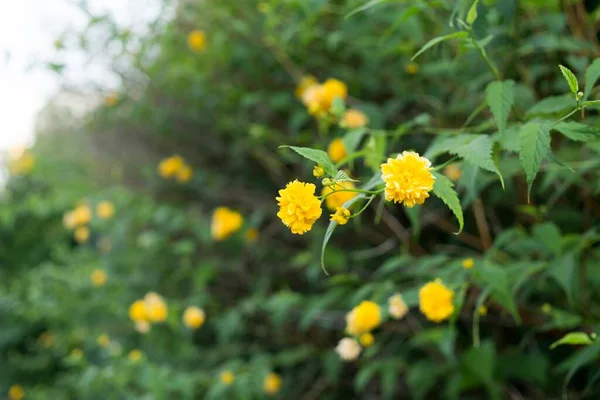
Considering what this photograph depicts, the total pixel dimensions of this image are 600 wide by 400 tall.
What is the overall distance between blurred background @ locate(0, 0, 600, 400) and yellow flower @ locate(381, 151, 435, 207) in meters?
0.29

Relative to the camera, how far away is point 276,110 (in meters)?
2.18

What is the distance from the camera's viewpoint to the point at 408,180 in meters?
0.66

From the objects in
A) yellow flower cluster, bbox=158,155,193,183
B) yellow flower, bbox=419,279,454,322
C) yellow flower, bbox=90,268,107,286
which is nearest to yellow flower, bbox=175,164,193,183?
yellow flower cluster, bbox=158,155,193,183

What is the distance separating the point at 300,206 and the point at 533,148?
0.28 meters

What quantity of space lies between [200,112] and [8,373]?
2.23 meters

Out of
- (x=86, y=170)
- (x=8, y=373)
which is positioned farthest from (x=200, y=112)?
(x=8, y=373)

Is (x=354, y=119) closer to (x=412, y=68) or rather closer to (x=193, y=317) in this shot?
(x=412, y=68)

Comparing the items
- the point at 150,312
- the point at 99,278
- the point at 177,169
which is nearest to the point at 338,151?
the point at 150,312

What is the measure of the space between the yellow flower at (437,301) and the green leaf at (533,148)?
48 cm

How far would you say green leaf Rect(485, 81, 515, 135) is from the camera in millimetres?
775

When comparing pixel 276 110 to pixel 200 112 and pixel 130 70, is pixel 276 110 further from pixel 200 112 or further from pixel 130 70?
pixel 130 70

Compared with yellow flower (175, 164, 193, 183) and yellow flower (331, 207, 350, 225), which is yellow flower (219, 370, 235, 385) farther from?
yellow flower (331, 207, 350, 225)

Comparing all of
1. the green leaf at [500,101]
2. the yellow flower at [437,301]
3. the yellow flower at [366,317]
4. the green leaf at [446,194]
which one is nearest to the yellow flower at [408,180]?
the green leaf at [446,194]

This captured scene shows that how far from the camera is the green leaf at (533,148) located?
649mm
